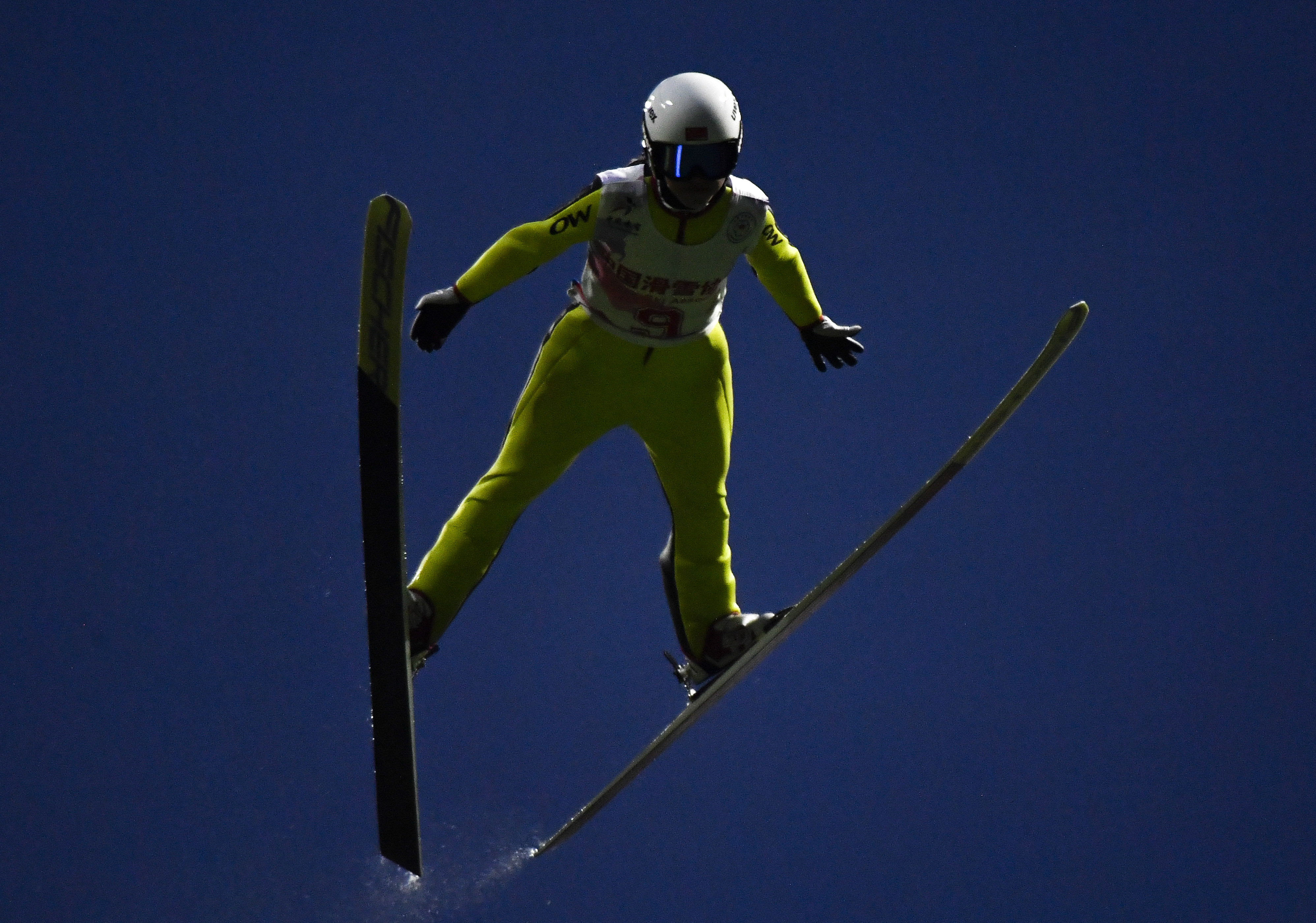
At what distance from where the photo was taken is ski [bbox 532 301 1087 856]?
405 cm

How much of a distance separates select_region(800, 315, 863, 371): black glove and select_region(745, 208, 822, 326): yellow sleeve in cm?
2

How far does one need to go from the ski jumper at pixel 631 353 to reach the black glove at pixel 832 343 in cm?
3

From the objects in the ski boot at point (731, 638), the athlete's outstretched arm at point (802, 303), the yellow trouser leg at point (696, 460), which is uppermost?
the athlete's outstretched arm at point (802, 303)

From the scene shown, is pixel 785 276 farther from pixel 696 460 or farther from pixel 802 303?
pixel 696 460

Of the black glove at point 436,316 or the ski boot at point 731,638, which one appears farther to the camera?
the ski boot at point 731,638

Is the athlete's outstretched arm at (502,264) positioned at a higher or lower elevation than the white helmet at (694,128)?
lower

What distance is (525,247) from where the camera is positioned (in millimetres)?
4008

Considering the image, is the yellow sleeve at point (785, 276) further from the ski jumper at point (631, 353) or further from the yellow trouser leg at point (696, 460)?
the yellow trouser leg at point (696, 460)

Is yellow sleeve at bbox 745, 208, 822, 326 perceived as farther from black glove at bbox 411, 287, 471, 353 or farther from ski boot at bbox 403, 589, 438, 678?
ski boot at bbox 403, 589, 438, 678

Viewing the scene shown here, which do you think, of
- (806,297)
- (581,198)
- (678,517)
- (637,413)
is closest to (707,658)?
(678,517)

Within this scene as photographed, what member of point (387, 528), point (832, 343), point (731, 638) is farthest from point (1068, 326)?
point (387, 528)

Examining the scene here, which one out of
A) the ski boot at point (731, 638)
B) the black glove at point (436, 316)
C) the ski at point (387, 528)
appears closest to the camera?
the ski at point (387, 528)

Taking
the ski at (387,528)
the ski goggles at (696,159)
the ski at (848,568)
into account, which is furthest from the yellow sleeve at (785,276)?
the ski at (387,528)

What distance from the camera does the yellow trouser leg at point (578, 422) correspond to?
4.15 meters
